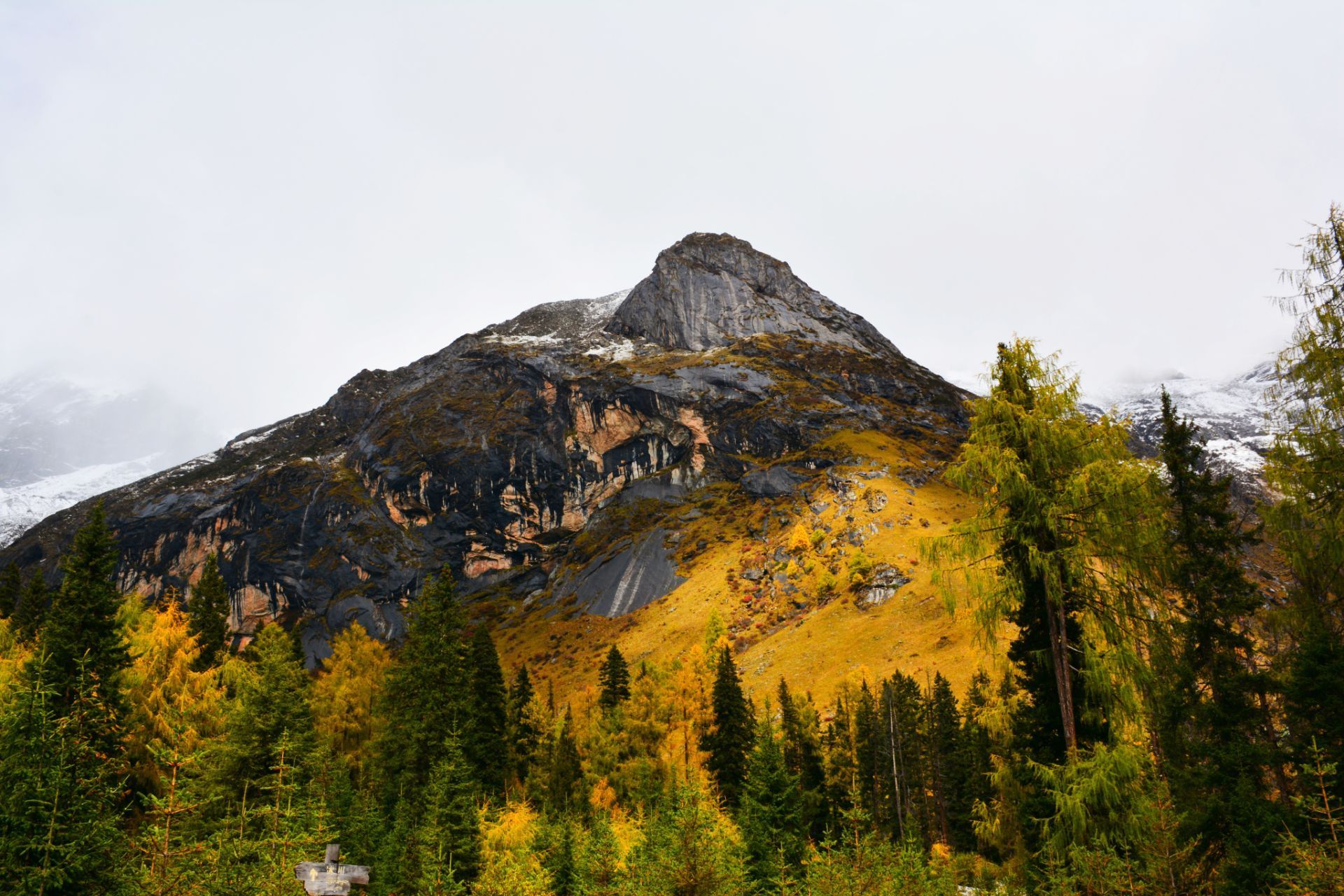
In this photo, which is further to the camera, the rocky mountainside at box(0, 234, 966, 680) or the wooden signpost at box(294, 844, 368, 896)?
the rocky mountainside at box(0, 234, 966, 680)

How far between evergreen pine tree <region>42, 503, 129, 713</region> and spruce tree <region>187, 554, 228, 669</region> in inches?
327

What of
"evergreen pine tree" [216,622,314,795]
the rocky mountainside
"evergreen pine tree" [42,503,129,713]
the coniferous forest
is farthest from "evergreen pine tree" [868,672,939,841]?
the rocky mountainside

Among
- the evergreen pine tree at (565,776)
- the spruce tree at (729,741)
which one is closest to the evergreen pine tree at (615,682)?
the evergreen pine tree at (565,776)

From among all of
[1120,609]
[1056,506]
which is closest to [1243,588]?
[1120,609]

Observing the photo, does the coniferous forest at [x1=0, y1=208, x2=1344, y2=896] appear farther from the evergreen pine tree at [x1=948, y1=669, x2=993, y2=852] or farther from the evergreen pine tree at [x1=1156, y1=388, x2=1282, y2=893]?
the evergreen pine tree at [x1=948, y1=669, x2=993, y2=852]

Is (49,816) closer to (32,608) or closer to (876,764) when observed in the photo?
(32,608)

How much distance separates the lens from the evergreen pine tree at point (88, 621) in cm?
2178

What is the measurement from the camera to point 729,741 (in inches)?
1396

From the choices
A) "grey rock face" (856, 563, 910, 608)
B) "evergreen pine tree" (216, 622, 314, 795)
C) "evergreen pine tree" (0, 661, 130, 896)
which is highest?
"evergreen pine tree" (0, 661, 130, 896)

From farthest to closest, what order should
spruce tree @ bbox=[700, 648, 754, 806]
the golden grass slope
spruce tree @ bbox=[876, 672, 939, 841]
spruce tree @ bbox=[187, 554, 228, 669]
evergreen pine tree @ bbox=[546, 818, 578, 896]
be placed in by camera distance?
the golden grass slope → spruce tree @ bbox=[876, 672, 939, 841] → spruce tree @ bbox=[700, 648, 754, 806] → spruce tree @ bbox=[187, 554, 228, 669] → evergreen pine tree @ bbox=[546, 818, 578, 896]

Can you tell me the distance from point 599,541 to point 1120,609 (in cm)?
14617

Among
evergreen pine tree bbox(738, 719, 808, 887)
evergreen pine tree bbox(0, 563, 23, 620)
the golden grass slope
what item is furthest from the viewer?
the golden grass slope

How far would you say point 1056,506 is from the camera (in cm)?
1295

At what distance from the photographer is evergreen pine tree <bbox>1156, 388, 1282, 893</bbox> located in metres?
13.4
